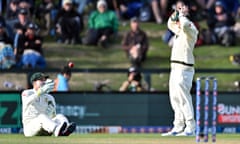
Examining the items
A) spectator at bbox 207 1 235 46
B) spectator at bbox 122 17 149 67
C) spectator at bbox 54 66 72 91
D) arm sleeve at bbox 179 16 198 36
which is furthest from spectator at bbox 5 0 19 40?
arm sleeve at bbox 179 16 198 36

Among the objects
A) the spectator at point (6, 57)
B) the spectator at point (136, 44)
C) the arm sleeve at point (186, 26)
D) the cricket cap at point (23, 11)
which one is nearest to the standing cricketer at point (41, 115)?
the arm sleeve at point (186, 26)

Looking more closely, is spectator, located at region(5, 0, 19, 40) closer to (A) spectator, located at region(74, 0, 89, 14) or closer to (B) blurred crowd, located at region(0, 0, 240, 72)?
(B) blurred crowd, located at region(0, 0, 240, 72)

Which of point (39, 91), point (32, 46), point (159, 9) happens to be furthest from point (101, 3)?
point (39, 91)

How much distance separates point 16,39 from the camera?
1038 inches

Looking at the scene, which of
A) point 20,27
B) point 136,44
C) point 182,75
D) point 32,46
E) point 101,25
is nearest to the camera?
point 182,75

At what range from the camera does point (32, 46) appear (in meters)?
26.4

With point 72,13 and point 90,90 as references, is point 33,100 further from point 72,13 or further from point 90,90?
point 72,13

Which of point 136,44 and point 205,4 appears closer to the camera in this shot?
point 136,44

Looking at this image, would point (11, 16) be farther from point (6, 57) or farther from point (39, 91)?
point (39, 91)

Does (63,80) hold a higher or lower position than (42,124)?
higher

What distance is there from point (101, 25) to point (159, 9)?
250 centimetres

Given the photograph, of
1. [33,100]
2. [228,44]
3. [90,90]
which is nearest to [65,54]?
[90,90]

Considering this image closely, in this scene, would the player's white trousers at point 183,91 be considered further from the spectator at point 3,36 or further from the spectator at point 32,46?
the spectator at point 3,36

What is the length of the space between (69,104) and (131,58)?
12.8 ft
